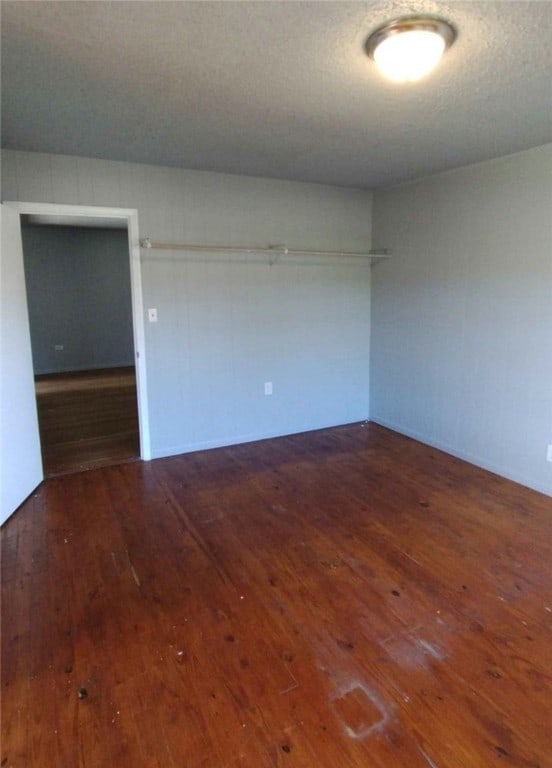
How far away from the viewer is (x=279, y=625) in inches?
80.4

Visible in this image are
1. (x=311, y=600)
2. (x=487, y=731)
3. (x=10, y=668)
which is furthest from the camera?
(x=311, y=600)

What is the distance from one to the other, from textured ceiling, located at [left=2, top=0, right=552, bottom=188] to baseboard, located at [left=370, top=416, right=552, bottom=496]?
2.34 metres

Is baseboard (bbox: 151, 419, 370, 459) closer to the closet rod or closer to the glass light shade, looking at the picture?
the closet rod

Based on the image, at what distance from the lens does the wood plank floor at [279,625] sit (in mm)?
1521

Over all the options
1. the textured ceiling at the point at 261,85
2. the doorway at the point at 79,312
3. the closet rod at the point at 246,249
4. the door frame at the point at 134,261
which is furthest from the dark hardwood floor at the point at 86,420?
the textured ceiling at the point at 261,85

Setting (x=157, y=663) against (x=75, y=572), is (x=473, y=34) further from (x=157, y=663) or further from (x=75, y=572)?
(x=75, y=572)

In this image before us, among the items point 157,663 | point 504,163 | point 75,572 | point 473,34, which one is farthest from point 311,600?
point 504,163

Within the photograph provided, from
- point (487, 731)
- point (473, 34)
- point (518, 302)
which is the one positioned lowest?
point (487, 731)

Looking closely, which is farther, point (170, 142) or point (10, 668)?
point (170, 142)

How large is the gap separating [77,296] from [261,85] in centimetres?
689

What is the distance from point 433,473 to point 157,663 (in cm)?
257

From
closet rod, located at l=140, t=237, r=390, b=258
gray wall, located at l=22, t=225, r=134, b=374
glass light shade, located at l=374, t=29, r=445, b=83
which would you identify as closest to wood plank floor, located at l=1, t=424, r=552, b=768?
closet rod, located at l=140, t=237, r=390, b=258

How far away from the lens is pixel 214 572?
2439mm

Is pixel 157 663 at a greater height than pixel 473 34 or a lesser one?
lesser
